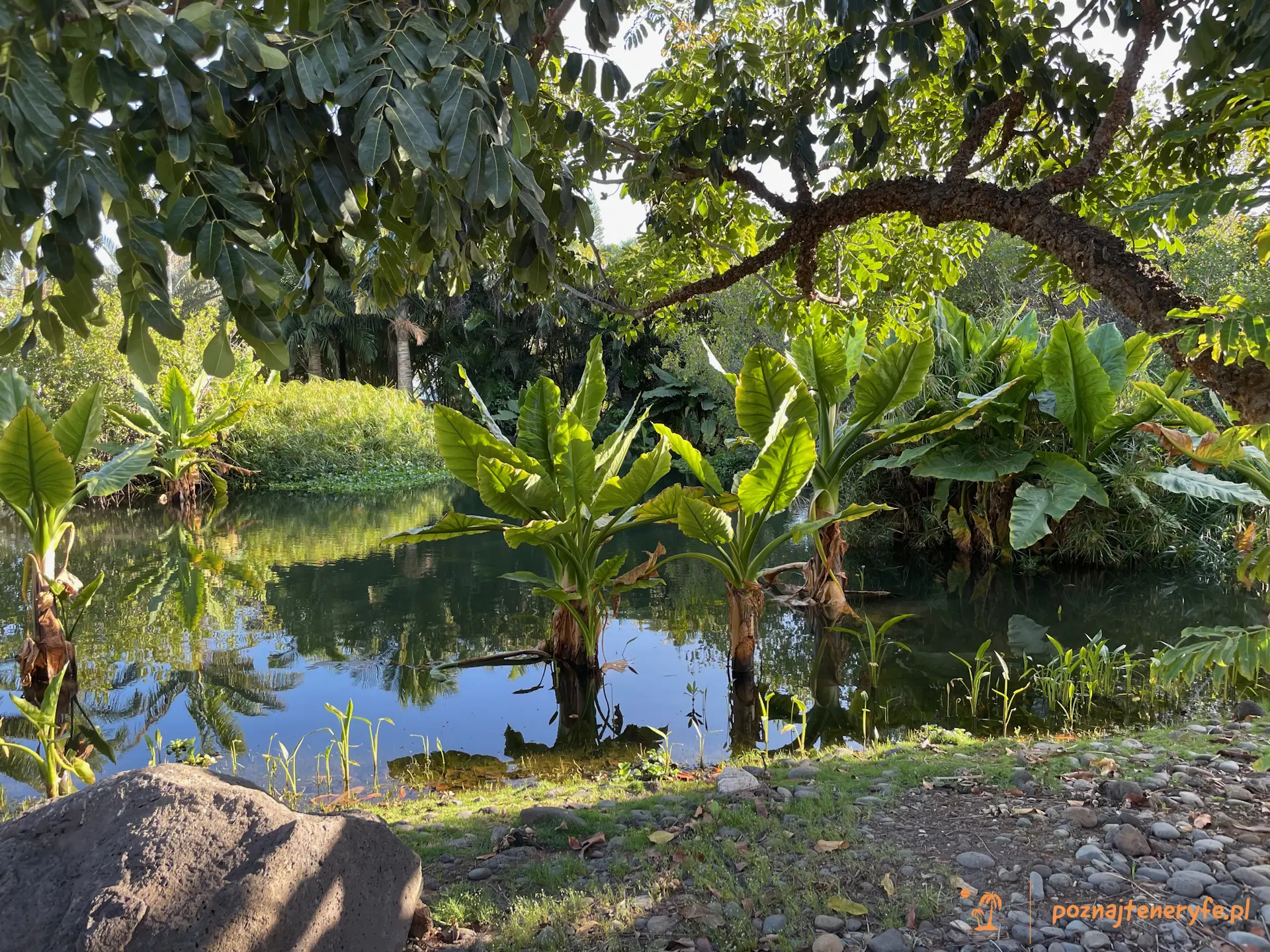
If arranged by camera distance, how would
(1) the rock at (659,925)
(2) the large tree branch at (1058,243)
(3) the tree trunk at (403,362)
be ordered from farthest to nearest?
1. (3) the tree trunk at (403,362)
2. (2) the large tree branch at (1058,243)
3. (1) the rock at (659,925)

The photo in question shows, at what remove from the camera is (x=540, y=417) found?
4.52m

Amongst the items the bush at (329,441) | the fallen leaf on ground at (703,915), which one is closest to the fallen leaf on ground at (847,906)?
the fallen leaf on ground at (703,915)

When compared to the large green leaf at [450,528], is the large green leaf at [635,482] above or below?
above

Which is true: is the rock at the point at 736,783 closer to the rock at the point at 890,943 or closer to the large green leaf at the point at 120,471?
the rock at the point at 890,943

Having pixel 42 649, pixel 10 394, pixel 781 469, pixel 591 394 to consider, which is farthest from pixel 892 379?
pixel 10 394

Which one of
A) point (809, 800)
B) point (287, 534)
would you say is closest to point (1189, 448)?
point (809, 800)

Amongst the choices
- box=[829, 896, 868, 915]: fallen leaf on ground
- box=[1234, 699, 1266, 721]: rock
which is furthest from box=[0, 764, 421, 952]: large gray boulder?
box=[1234, 699, 1266, 721]: rock

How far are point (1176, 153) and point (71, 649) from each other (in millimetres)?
6012

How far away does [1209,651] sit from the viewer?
249 centimetres

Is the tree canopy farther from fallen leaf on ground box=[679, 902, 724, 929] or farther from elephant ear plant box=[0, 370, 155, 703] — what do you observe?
elephant ear plant box=[0, 370, 155, 703]

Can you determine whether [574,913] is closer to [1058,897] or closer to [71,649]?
[1058,897]

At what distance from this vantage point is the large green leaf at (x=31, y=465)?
4.12m

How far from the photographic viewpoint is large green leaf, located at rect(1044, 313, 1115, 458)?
600 cm

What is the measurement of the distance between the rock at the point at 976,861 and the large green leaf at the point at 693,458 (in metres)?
2.82
